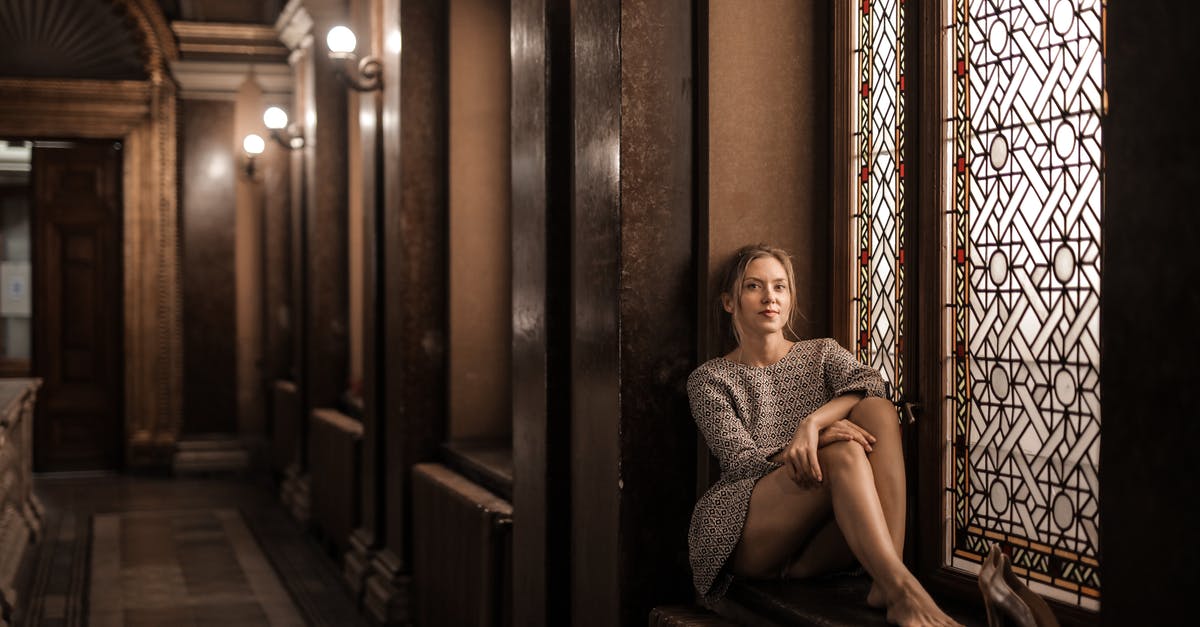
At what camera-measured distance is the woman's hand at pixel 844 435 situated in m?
2.94

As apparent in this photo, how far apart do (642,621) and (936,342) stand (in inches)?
45.2

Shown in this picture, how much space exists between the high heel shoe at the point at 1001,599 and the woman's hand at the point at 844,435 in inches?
20.5

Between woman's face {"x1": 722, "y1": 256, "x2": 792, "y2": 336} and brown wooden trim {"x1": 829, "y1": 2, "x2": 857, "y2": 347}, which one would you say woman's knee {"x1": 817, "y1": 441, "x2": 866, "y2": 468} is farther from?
brown wooden trim {"x1": 829, "y1": 2, "x2": 857, "y2": 347}

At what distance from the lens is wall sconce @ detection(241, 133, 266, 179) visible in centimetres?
1122

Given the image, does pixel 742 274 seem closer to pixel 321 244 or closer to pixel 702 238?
pixel 702 238

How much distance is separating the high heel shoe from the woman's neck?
0.99 metres

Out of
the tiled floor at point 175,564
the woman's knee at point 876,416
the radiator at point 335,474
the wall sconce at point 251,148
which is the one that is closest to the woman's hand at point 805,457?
the woman's knee at point 876,416

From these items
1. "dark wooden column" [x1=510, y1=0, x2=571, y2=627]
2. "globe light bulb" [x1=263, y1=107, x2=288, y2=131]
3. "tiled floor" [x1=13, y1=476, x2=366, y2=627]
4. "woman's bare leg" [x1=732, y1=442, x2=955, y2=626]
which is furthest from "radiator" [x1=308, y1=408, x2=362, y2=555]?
"woman's bare leg" [x1=732, y1=442, x2=955, y2=626]

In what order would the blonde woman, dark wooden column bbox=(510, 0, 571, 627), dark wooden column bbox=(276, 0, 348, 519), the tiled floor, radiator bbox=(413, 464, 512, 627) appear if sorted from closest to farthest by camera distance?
1. the blonde woman
2. dark wooden column bbox=(510, 0, 571, 627)
3. radiator bbox=(413, 464, 512, 627)
4. the tiled floor
5. dark wooden column bbox=(276, 0, 348, 519)

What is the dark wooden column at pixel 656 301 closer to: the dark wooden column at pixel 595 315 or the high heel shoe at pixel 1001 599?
the dark wooden column at pixel 595 315

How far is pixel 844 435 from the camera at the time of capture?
294 cm

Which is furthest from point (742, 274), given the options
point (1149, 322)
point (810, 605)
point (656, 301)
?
point (1149, 322)

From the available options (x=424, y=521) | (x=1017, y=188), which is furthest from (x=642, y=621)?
(x=424, y=521)

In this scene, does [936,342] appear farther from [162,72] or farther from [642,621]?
[162,72]
